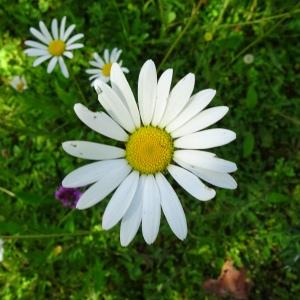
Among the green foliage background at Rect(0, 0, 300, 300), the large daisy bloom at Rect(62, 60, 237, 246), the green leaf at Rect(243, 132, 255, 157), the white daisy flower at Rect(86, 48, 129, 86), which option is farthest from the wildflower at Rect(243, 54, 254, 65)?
the large daisy bloom at Rect(62, 60, 237, 246)

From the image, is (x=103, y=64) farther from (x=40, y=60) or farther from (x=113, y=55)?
(x=40, y=60)

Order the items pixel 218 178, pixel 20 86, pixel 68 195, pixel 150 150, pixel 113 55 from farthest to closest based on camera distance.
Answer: pixel 20 86, pixel 113 55, pixel 68 195, pixel 150 150, pixel 218 178

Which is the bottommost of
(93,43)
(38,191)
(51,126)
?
(38,191)

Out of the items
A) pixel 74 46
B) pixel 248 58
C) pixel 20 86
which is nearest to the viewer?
pixel 74 46

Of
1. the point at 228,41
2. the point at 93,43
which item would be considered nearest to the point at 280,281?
A: the point at 228,41

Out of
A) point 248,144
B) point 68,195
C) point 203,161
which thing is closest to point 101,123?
point 203,161

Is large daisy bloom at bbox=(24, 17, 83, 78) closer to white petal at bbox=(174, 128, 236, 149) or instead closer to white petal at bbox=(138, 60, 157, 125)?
white petal at bbox=(138, 60, 157, 125)

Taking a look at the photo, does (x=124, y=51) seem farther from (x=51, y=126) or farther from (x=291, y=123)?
(x=291, y=123)

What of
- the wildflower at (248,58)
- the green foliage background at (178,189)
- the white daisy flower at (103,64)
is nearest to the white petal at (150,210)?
the green foliage background at (178,189)
